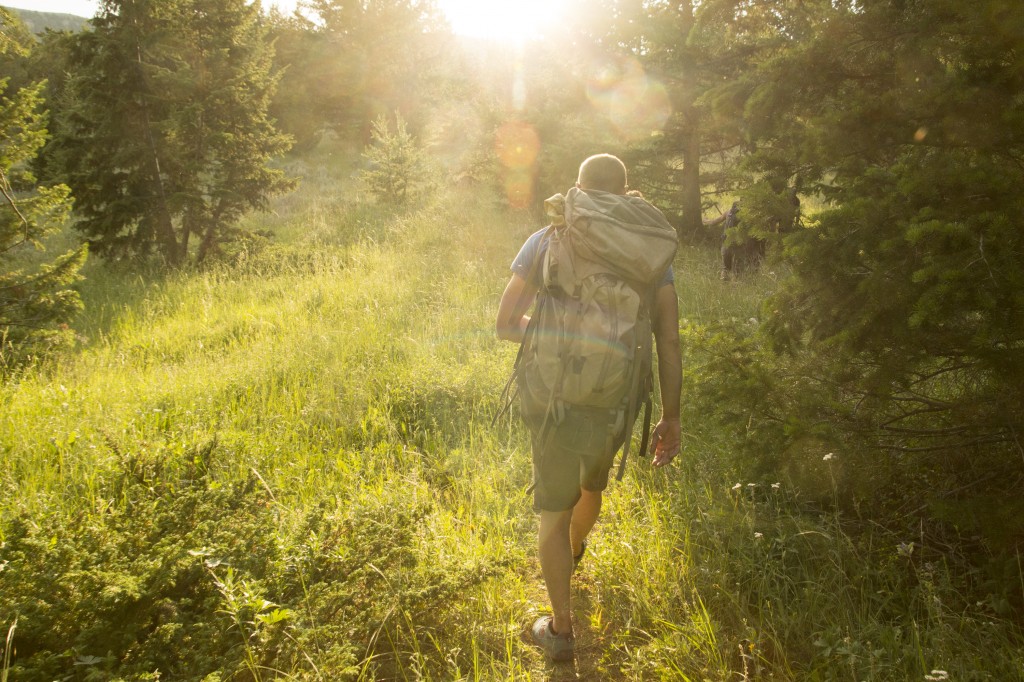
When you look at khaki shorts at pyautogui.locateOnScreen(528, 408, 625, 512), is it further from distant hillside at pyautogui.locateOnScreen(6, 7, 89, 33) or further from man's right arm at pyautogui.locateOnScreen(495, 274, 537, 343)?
distant hillside at pyautogui.locateOnScreen(6, 7, 89, 33)

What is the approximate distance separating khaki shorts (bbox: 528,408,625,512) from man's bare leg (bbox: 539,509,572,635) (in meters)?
0.08

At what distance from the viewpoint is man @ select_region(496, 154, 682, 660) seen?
2.59 meters

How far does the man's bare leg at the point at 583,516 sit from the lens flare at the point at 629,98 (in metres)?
10.5

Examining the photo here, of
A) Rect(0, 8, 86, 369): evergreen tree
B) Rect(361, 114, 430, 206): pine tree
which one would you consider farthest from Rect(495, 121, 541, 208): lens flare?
Rect(0, 8, 86, 369): evergreen tree

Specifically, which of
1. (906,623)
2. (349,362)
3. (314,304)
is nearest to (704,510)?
(906,623)

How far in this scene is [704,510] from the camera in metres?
3.56

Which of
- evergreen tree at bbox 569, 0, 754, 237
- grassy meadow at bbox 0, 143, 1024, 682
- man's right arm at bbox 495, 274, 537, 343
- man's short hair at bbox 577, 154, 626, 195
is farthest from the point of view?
evergreen tree at bbox 569, 0, 754, 237

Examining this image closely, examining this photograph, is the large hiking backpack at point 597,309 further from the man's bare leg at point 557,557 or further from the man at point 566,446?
the man's bare leg at point 557,557

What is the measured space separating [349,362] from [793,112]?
444 cm

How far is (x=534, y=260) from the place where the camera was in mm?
2689

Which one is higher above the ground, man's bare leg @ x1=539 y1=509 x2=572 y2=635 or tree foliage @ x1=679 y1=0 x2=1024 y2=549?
tree foliage @ x1=679 y1=0 x2=1024 y2=549

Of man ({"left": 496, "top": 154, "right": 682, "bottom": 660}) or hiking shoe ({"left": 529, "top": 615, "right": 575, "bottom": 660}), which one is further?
hiking shoe ({"left": 529, "top": 615, "right": 575, "bottom": 660})

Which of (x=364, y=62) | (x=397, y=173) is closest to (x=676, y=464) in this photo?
(x=397, y=173)

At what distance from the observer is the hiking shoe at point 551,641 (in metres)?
2.81
